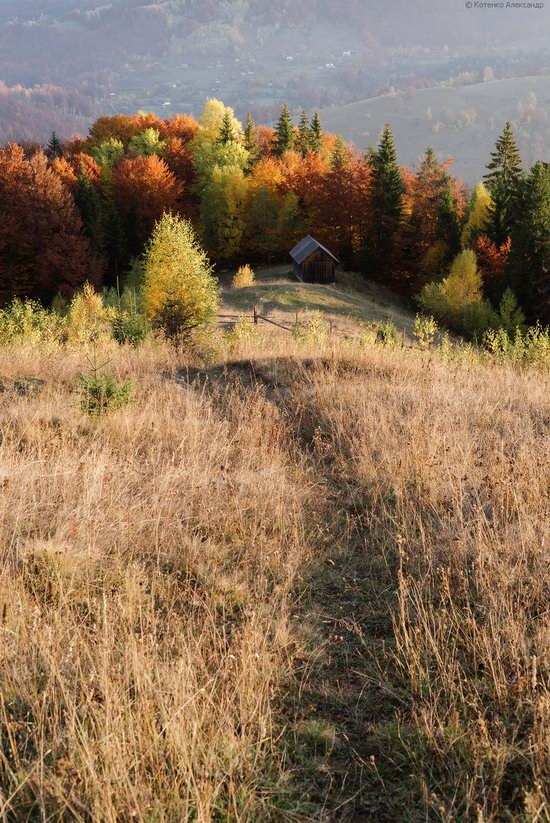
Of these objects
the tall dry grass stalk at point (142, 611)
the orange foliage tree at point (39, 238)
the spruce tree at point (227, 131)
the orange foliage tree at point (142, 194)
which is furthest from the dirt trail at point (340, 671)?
the spruce tree at point (227, 131)

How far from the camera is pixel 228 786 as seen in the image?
8.64 feet

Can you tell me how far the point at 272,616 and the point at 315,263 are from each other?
151 ft

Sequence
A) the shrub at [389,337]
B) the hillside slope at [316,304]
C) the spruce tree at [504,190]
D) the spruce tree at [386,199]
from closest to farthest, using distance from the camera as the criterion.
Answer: the shrub at [389,337]
the hillside slope at [316,304]
the spruce tree at [504,190]
the spruce tree at [386,199]

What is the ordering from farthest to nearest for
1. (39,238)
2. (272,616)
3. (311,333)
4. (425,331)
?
(39,238) → (311,333) → (425,331) → (272,616)

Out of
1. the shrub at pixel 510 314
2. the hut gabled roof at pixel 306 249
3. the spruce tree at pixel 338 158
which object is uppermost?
the spruce tree at pixel 338 158

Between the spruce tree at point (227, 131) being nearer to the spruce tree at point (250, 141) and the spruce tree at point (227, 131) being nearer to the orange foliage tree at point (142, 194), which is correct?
the spruce tree at point (250, 141)

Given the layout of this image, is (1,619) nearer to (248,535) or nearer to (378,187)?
(248,535)

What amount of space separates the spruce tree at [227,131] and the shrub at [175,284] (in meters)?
45.2

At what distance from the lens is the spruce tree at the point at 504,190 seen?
160ft

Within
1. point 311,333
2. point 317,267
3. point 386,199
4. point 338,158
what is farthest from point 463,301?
point 311,333

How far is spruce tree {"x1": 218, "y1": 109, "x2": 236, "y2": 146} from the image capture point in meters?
62.0

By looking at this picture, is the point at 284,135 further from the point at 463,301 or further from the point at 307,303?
the point at 463,301

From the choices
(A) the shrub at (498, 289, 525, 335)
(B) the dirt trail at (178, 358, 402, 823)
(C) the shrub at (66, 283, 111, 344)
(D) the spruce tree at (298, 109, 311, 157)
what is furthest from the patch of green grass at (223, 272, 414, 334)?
(B) the dirt trail at (178, 358, 402, 823)

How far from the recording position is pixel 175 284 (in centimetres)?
2175
